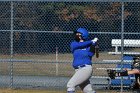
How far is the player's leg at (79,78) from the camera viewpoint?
1217cm

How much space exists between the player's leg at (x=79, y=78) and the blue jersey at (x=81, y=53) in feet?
0.49

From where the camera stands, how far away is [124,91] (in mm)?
15836

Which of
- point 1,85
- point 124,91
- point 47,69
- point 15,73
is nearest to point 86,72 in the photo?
point 124,91

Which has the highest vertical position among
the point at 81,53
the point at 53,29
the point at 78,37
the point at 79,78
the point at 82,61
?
the point at 53,29

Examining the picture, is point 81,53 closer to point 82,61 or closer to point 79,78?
point 82,61

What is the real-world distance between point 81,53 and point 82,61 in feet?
0.62

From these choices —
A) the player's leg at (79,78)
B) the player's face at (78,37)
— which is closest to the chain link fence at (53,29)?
the player's face at (78,37)

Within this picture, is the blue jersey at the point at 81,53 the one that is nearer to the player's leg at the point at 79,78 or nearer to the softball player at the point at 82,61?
the softball player at the point at 82,61

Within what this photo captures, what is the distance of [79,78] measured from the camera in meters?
12.2

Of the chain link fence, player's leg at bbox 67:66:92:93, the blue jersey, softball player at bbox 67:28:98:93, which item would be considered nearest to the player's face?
softball player at bbox 67:28:98:93

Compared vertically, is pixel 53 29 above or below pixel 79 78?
above

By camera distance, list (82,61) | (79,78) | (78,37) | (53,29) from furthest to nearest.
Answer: (53,29) → (78,37) → (82,61) → (79,78)

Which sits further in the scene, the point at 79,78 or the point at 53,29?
the point at 53,29

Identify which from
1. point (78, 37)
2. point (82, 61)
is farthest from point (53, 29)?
A: point (82, 61)
